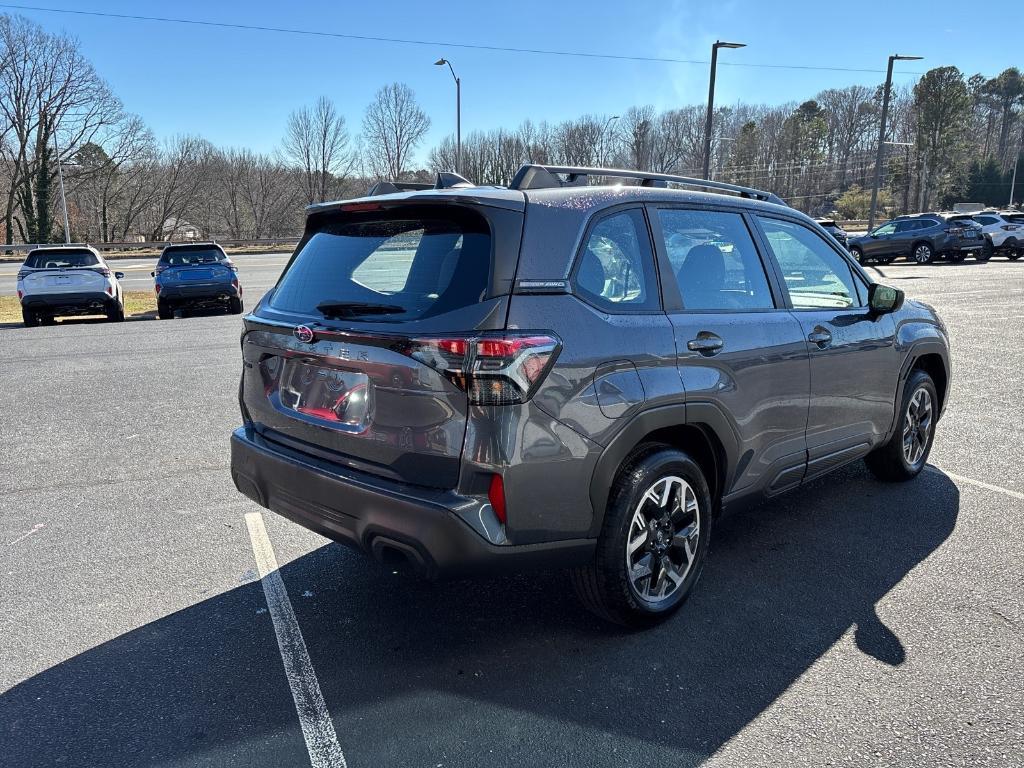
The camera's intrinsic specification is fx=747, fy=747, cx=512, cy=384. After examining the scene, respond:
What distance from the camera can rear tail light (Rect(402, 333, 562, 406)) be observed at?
2500 millimetres

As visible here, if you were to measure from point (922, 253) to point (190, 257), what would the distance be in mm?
24604

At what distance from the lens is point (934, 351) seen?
4.88 meters

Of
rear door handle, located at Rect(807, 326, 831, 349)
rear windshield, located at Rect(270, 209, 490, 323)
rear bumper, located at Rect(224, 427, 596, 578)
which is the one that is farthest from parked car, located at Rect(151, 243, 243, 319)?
rear door handle, located at Rect(807, 326, 831, 349)

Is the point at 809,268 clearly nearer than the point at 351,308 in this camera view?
No

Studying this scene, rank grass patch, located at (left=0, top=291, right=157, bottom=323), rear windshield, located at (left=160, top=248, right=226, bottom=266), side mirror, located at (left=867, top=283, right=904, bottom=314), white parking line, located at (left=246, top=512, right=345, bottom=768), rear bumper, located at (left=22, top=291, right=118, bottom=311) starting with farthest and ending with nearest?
grass patch, located at (left=0, top=291, right=157, bottom=323) < rear windshield, located at (left=160, top=248, right=226, bottom=266) < rear bumper, located at (left=22, top=291, right=118, bottom=311) < side mirror, located at (left=867, top=283, right=904, bottom=314) < white parking line, located at (left=246, top=512, right=345, bottom=768)

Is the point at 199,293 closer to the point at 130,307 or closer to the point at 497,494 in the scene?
the point at 130,307

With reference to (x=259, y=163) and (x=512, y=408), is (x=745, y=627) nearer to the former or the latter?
(x=512, y=408)

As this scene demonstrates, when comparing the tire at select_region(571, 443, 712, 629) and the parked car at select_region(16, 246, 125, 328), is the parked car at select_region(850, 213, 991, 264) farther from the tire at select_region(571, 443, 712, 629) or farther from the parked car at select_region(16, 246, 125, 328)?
the tire at select_region(571, 443, 712, 629)

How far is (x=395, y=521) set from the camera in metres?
2.60

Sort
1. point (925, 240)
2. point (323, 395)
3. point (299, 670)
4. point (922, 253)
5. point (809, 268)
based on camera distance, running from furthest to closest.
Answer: point (922, 253)
point (925, 240)
point (809, 268)
point (323, 395)
point (299, 670)

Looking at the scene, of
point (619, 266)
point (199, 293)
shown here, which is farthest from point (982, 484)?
point (199, 293)

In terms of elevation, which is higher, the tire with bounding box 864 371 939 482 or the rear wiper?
the rear wiper

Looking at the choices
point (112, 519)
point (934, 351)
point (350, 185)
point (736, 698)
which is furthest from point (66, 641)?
point (350, 185)

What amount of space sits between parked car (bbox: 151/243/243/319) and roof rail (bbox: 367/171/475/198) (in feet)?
43.0
